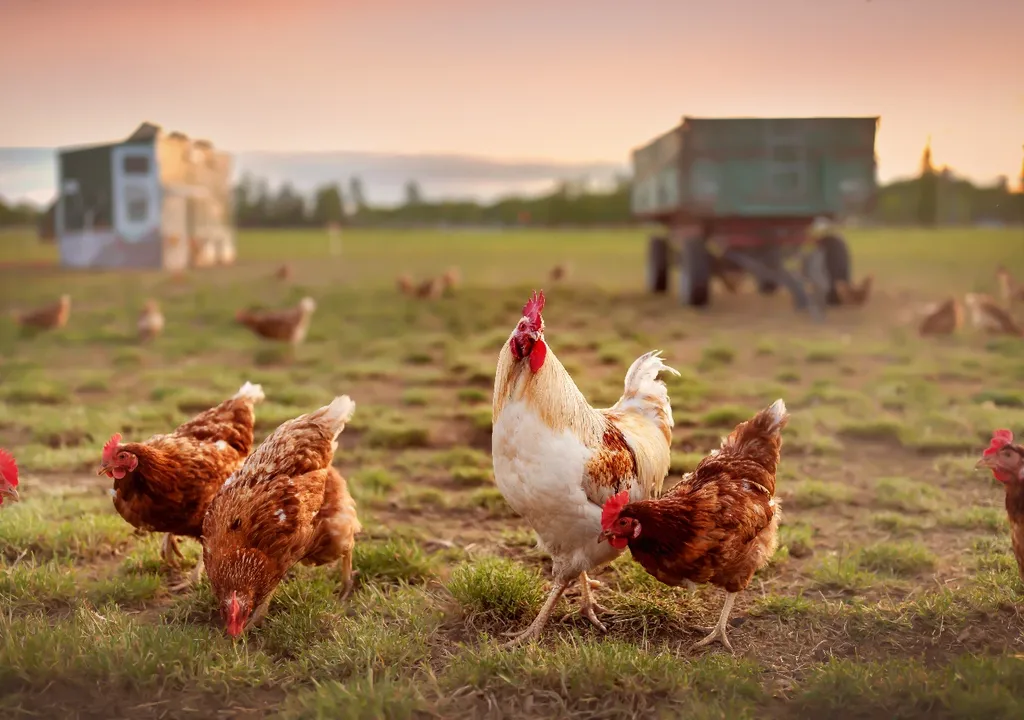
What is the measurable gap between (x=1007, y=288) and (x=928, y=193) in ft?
10.9

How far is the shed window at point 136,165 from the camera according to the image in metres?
11.1

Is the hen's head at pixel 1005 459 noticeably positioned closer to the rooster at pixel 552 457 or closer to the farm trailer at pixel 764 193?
the rooster at pixel 552 457

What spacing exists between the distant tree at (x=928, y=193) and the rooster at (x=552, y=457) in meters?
4.97

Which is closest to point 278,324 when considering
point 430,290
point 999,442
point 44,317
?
point 44,317

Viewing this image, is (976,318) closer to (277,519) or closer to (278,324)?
(278,324)

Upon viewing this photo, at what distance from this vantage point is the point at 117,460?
10.1 feet

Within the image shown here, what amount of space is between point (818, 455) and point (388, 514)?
9.77 ft

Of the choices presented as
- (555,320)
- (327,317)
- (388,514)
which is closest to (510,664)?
(388,514)

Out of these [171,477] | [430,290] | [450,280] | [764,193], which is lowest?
[171,477]

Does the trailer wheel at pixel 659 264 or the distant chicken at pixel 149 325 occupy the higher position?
the trailer wheel at pixel 659 264

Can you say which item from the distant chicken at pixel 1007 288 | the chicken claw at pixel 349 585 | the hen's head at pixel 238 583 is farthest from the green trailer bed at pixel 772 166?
the hen's head at pixel 238 583

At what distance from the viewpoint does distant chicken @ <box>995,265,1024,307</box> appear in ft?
31.9

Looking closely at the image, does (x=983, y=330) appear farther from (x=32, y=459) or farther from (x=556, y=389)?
(x=32, y=459)

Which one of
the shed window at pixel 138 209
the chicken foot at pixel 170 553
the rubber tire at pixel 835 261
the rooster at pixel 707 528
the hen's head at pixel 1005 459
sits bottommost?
the chicken foot at pixel 170 553
